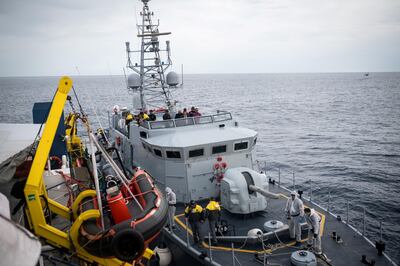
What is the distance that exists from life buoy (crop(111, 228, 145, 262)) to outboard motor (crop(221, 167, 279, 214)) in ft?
18.8

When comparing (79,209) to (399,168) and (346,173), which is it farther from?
(399,168)

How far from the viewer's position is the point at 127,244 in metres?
5.96

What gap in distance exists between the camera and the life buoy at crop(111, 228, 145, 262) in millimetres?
5836

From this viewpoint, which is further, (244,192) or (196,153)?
(196,153)

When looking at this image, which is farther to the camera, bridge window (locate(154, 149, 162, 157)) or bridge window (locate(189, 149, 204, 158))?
bridge window (locate(154, 149, 162, 157))

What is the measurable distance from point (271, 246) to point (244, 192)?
87.7 inches

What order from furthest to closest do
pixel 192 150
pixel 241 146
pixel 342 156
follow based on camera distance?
1. pixel 342 156
2. pixel 241 146
3. pixel 192 150

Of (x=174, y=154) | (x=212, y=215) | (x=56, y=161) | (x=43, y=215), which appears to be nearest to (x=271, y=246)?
(x=212, y=215)

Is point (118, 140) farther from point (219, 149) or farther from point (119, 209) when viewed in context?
point (119, 209)

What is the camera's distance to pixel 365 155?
30453 mm

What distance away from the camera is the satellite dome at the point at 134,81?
1933 cm

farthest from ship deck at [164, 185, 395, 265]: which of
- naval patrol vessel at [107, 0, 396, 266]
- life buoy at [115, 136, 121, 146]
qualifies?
life buoy at [115, 136, 121, 146]

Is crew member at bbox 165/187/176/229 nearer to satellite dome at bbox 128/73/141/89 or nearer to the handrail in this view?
the handrail

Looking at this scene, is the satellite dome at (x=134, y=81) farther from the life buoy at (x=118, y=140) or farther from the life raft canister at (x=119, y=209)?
the life raft canister at (x=119, y=209)
